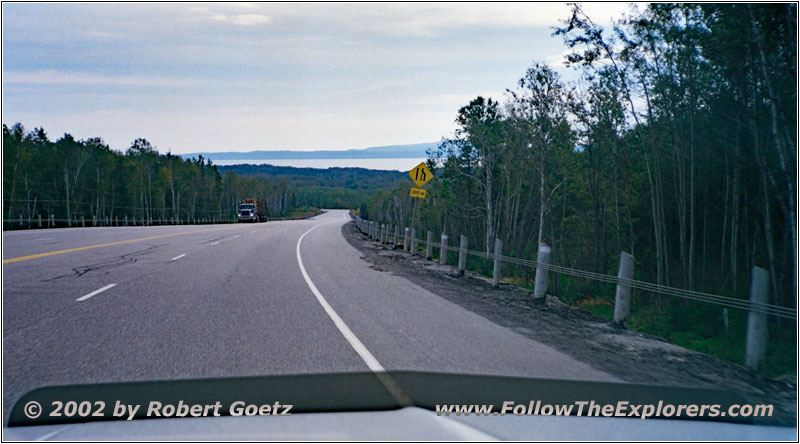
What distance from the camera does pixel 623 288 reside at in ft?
33.8

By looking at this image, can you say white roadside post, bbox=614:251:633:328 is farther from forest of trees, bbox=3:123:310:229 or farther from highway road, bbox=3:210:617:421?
forest of trees, bbox=3:123:310:229

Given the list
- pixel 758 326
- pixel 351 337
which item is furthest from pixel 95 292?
pixel 758 326

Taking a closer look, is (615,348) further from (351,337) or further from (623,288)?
(351,337)

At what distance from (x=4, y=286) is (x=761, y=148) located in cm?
1483

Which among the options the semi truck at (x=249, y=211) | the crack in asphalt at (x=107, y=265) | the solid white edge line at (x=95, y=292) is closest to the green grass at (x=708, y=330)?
the solid white edge line at (x=95, y=292)

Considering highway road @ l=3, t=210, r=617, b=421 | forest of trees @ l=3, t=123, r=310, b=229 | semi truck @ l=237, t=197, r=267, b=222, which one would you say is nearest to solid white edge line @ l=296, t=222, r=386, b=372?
highway road @ l=3, t=210, r=617, b=421

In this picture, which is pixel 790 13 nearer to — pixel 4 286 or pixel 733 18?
pixel 733 18

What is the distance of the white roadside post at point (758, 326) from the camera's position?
7410 millimetres

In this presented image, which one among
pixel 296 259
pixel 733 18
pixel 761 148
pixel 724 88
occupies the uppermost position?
pixel 733 18

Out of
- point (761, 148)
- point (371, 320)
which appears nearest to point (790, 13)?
point (761, 148)

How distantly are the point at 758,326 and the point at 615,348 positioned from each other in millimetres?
1735

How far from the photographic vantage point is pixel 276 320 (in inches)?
372

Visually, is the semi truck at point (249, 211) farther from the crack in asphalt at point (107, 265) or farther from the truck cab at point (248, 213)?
the crack in asphalt at point (107, 265)

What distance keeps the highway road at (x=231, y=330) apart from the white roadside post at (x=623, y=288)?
2140 mm
